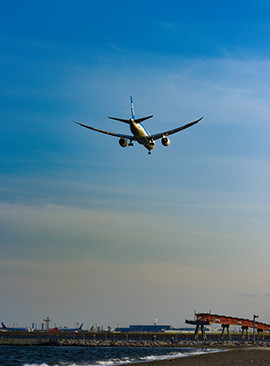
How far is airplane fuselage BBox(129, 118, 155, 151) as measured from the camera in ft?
206

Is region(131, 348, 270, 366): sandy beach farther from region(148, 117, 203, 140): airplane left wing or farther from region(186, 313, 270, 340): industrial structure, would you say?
region(186, 313, 270, 340): industrial structure

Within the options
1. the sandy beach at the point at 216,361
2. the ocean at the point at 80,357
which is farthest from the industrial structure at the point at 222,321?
the sandy beach at the point at 216,361

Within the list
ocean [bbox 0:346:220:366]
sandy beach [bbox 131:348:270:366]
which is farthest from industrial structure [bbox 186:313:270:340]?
sandy beach [bbox 131:348:270:366]

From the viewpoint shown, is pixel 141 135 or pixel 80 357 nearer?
pixel 141 135

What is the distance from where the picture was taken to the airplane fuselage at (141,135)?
62812 mm

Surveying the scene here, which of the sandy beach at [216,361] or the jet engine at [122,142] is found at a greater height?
the jet engine at [122,142]

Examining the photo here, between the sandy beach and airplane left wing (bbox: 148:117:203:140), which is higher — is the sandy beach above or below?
below

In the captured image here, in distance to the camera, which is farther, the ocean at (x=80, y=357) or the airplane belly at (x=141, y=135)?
the airplane belly at (x=141, y=135)

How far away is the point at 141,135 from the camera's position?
6328 centimetres

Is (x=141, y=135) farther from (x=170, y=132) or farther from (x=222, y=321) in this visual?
(x=222, y=321)

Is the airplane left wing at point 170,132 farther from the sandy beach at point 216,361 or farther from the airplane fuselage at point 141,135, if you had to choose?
the sandy beach at point 216,361

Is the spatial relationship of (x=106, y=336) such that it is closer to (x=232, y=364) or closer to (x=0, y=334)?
(x=0, y=334)

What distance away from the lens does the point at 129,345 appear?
121438 millimetres

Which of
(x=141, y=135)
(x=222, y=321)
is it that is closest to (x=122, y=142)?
(x=141, y=135)
